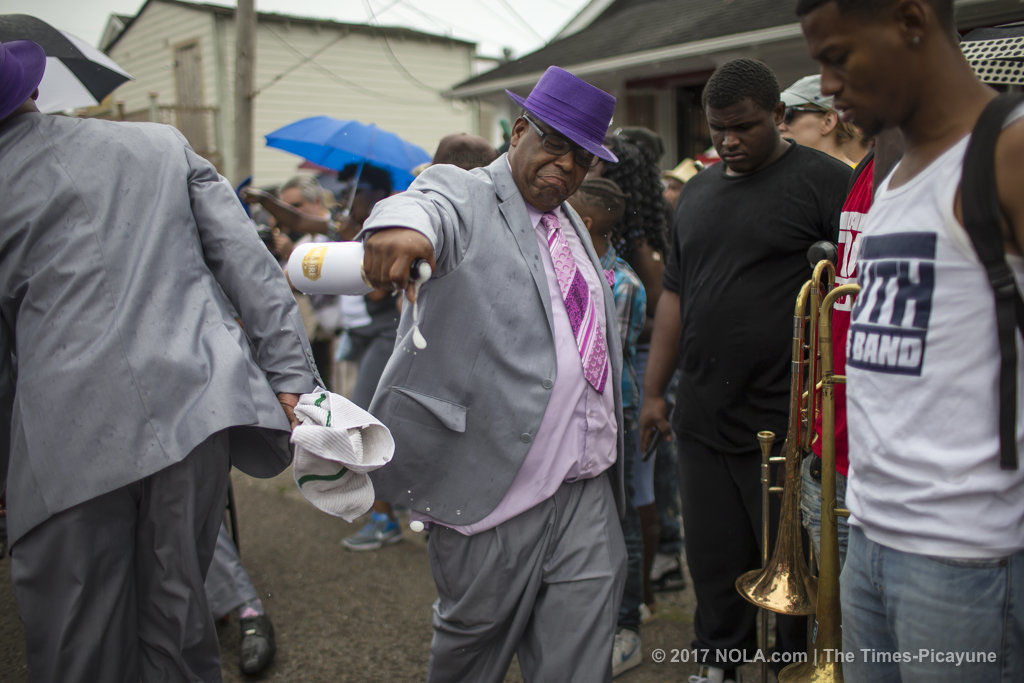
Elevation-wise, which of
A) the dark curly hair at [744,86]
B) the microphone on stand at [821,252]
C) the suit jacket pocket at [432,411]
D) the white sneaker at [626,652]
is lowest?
the white sneaker at [626,652]

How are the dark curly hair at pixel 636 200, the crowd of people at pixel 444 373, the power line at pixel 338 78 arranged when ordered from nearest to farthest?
the crowd of people at pixel 444 373, the dark curly hair at pixel 636 200, the power line at pixel 338 78

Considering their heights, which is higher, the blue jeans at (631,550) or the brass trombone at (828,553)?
the brass trombone at (828,553)

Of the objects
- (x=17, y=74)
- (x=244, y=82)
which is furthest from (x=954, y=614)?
(x=244, y=82)

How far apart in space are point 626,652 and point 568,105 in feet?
7.89

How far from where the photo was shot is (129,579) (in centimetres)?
226

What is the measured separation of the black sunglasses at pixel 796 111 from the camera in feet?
11.0

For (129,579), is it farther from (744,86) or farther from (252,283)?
(744,86)

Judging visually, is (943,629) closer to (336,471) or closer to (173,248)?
(336,471)

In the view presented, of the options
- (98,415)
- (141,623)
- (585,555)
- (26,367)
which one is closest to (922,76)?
(585,555)

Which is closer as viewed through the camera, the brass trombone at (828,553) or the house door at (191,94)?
the brass trombone at (828,553)

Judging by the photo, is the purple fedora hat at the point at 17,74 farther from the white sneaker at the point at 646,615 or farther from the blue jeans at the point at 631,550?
the white sneaker at the point at 646,615

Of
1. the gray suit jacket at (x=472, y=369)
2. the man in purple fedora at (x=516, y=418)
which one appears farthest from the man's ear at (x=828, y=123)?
the gray suit jacket at (x=472, y=369)

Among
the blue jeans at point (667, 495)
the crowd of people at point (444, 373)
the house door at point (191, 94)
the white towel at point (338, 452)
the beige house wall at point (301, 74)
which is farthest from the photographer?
the beige house wall at point (301, 74)

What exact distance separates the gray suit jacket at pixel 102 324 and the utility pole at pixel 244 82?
6.44 m
